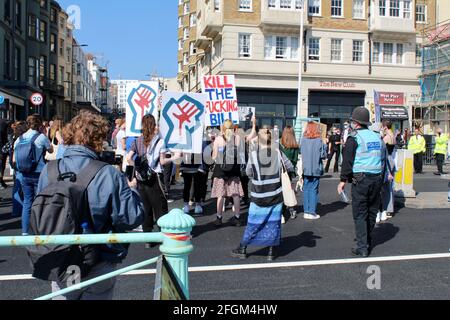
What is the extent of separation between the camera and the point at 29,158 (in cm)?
709

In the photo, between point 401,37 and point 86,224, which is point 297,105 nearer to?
point 401,37

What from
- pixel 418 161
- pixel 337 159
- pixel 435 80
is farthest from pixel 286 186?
→ pixel 435 80

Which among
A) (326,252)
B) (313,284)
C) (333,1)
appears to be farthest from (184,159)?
(333,1)

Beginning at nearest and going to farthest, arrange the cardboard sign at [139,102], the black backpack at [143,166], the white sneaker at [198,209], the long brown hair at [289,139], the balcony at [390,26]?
the black backpack at [143,166], the cardboard sign at [139,102], the white sneaker at [198,209], the long brown hair at [289,139], the balcony at [390,26]

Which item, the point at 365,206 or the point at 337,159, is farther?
the point at 337,159

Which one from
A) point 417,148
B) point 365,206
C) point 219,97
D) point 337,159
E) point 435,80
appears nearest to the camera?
point 365,206

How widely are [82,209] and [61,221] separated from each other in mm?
154

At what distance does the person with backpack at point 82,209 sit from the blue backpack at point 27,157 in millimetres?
4256

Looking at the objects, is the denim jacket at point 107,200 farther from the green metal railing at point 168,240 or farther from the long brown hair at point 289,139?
the long brown hair at point 289,139

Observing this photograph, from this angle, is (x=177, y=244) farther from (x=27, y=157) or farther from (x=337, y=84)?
(x=337, y=84)

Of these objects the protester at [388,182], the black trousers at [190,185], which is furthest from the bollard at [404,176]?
the black trousers at [190,185]

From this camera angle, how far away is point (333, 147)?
19484 mm

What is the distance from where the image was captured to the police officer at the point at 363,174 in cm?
636

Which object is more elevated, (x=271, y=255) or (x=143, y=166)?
(x=143, y=166)
